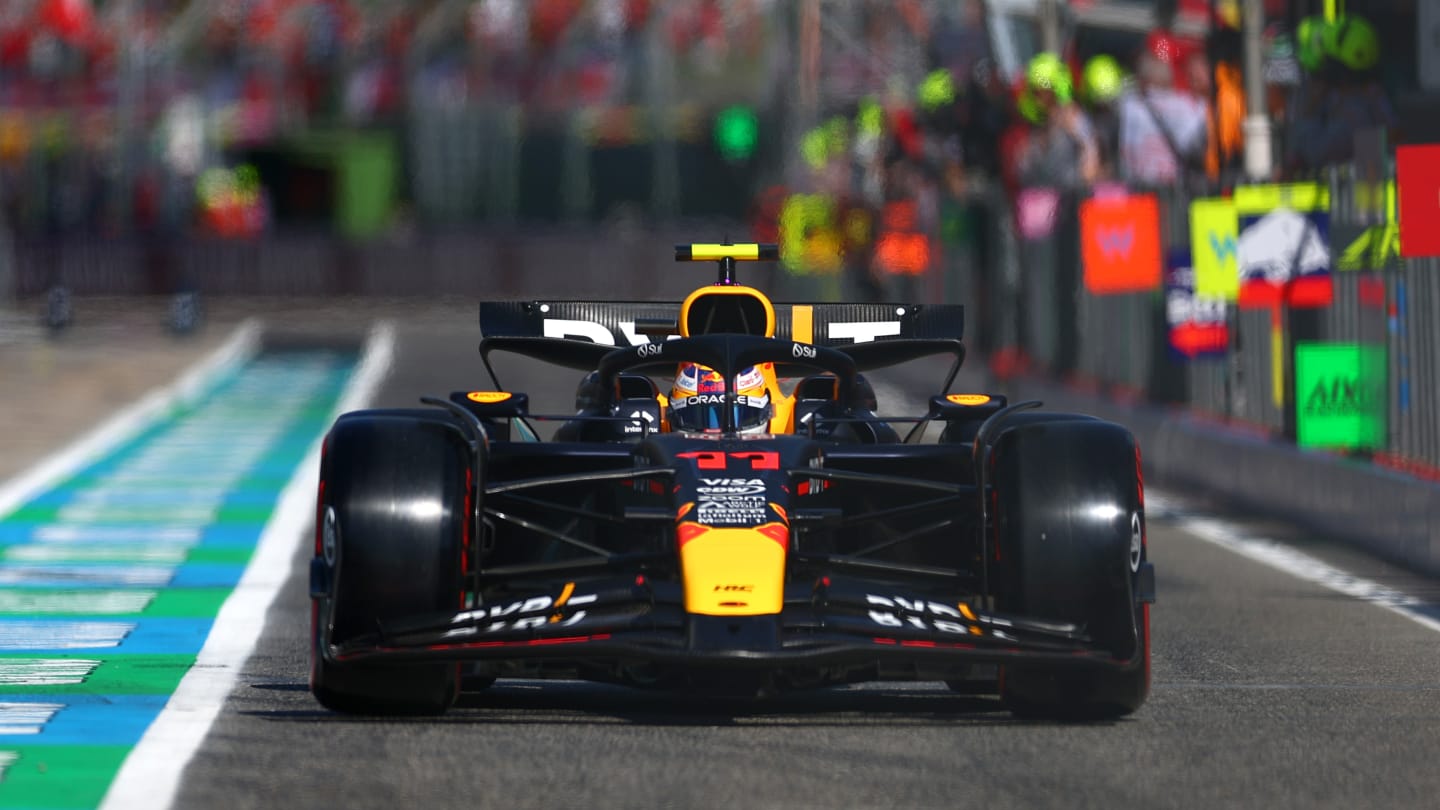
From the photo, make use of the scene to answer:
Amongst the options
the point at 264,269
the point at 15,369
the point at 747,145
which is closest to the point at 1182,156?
the point at 15,369

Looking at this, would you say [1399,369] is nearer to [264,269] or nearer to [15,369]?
[15,369]

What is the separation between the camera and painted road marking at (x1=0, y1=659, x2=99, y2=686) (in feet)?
32.1

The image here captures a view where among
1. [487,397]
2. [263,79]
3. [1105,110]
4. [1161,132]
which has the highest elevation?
[263,79]

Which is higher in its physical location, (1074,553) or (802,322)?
(802,322)

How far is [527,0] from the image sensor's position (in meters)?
63.2

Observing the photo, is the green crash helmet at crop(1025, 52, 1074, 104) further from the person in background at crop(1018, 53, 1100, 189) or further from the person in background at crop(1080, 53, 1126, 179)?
the person in background at crop(1080, 53, 1126, 179)

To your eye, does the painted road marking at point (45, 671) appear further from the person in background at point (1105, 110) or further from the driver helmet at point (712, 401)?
the person in background at point (1105, 110)

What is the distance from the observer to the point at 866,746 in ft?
26.8

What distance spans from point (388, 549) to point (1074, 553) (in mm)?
1895

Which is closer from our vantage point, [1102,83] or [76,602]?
[76,602]

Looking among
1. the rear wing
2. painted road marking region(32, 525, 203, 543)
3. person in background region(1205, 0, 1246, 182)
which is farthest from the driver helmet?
person in background region(1205, 0, 1246, 182)

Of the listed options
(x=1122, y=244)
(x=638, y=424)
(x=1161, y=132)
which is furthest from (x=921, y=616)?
(x=1161, y=132)

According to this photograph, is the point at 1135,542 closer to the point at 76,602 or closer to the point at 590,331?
the point at 590,331

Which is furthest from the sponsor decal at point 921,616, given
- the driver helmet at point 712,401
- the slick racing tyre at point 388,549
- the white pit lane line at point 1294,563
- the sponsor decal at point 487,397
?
the white pit lane line at point 1294,563
